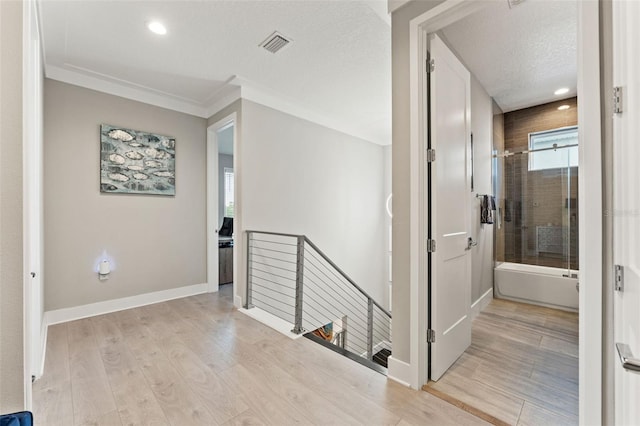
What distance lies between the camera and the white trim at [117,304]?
287 centimetres

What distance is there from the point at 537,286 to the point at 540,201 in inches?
45.1

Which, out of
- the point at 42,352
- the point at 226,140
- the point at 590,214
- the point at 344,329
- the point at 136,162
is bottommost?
the point at 344,329

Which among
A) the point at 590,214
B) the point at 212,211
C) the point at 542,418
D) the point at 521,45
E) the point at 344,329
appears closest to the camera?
the point at 590,214

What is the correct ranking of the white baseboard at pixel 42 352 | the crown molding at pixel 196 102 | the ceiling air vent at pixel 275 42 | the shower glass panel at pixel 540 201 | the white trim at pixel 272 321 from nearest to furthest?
1. the white baseboard at pixel 42 352
2. the ceiling air vent at pixel 275 42
3. the white trim at pixel 272 321
4. the crown molding at pixel 196 102
5. the shower glass panel at pixel 540 201

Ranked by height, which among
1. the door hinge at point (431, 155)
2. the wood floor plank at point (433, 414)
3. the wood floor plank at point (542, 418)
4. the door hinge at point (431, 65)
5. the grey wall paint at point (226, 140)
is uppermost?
the grey wall paint at point (226, 140)

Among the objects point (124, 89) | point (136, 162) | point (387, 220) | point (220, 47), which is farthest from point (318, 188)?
point (124, 89)

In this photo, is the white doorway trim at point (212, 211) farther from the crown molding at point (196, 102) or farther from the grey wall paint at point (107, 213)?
the crown molding at point (196, 102)

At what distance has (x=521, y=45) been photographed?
8.17 ft

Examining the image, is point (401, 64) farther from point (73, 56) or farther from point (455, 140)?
point (73, 56)

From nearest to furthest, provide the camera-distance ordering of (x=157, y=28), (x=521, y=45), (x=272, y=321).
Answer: (x=157, y=28)
(x=521, y=45)
(x=272, y=321)

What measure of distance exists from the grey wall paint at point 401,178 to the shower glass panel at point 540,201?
261cm

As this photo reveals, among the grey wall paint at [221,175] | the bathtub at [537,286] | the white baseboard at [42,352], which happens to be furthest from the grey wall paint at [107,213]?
the bathtub at [537,286]

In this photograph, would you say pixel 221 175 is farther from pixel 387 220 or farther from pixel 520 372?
pixel 520 372

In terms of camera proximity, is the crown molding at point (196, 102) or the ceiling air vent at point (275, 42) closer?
the ceiling air vent at point (275, 42)
